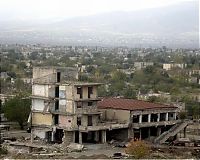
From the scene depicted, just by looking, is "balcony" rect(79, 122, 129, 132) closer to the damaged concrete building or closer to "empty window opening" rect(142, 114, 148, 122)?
the damaged concrete building

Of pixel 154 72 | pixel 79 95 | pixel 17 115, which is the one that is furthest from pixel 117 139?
pixel 154 72

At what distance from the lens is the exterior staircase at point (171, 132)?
5070 cm

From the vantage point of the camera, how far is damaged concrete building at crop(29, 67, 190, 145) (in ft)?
→ 159

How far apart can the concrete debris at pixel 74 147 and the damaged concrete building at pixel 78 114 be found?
896 millimetres

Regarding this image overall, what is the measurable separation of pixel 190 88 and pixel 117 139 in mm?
52240

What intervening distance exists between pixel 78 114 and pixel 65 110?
1097 millimetres

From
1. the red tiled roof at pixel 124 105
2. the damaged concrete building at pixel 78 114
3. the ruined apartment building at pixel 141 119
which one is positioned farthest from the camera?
the red tiled roof at pixel 124 105

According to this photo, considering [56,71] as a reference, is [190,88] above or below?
below

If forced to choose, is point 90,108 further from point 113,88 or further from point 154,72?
point 154,72

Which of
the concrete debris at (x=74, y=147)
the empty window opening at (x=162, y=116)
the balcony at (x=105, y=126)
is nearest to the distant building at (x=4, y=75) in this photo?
the empty window opening at (x=162, y=116)

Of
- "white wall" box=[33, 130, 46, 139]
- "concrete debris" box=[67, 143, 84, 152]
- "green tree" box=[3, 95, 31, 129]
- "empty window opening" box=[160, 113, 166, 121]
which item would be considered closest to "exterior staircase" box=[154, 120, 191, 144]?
"empty window opening" box=[160, 113, 166, 121]

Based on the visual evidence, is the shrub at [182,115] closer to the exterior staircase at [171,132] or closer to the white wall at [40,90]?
the exterior staircase at [171,132]

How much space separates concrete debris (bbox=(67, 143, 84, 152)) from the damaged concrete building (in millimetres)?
896

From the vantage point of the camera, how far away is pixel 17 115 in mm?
57156
